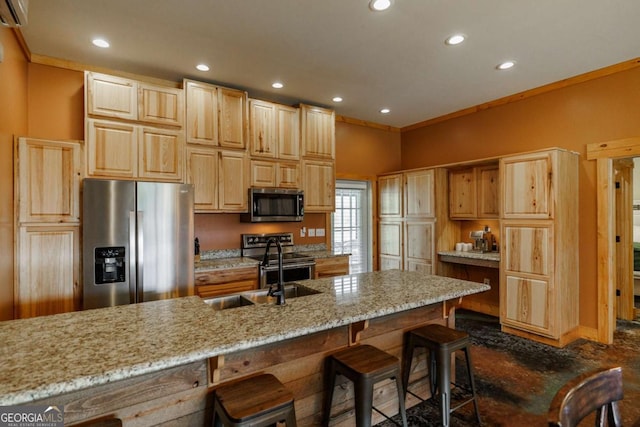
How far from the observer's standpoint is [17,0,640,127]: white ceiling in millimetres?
2455

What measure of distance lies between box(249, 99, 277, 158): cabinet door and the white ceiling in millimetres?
245

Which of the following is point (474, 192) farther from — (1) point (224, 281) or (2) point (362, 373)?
(2) point (362, 373)

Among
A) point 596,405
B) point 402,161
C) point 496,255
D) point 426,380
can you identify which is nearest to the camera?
point 596,405

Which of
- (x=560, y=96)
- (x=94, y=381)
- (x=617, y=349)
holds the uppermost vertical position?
(x=560, y=96)

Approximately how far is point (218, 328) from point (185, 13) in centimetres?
234

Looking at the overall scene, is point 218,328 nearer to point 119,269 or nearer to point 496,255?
point 119,269

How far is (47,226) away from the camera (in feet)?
8.95

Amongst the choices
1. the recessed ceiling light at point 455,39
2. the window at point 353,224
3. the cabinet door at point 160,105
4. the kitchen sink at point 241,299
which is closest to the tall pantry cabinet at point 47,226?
the cabinet door at point 160,105

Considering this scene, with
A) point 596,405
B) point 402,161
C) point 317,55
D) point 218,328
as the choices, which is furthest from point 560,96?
point 218,328

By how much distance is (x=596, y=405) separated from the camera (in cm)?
109

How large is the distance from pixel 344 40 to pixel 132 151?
2.30 m

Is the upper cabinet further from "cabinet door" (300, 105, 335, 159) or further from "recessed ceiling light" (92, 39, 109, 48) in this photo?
"recessed ceiling light" (92, 39, 109, 48)

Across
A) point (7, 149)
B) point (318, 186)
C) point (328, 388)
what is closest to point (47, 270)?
point (7, 149)

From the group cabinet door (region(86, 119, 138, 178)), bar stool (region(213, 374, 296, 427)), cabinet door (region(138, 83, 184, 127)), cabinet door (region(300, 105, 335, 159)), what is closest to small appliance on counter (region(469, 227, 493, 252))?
cabinet door (region(300, 105, 335, 159))
